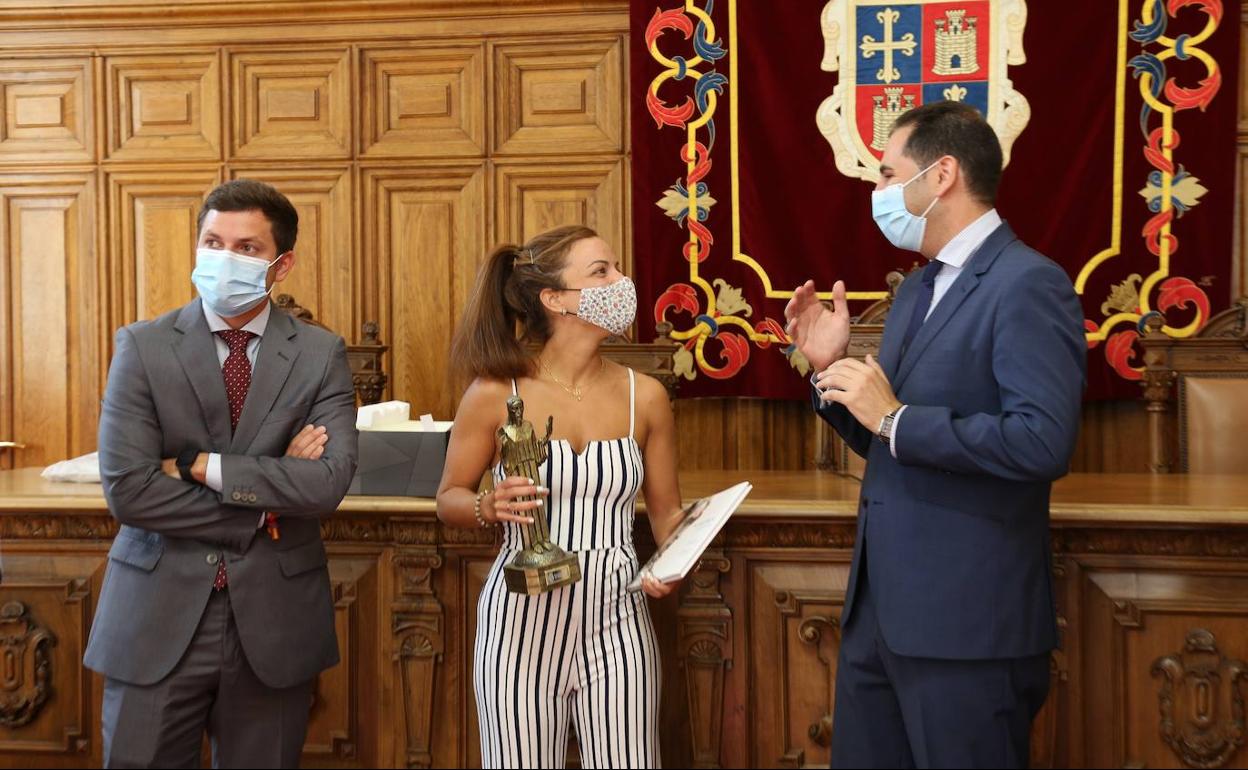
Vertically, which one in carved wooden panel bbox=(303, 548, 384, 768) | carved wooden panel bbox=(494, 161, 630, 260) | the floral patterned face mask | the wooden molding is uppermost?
the wooden molding

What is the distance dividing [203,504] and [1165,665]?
2272mm

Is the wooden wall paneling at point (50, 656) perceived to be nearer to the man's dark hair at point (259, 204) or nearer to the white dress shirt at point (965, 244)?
the man's dark hair at point (259, 204)

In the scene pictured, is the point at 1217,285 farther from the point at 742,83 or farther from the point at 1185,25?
the point at 742,83

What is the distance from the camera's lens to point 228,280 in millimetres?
2238

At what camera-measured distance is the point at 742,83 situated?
15.8 feet

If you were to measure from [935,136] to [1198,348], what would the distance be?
260 cm

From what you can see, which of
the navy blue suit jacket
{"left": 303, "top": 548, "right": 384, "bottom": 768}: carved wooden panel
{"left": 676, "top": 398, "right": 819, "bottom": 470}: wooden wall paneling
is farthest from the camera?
{"left": 676, "top": 398, "right": 819, "bottom": 470}: wooden wall paneling

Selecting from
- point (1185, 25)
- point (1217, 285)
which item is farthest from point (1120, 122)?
point (1217, 285)


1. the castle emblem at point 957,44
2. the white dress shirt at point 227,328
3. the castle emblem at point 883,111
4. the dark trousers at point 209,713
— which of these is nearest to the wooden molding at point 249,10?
the castle emblem at point 883,111

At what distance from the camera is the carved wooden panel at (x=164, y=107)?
17.2 ft

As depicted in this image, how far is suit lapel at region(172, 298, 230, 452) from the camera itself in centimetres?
219

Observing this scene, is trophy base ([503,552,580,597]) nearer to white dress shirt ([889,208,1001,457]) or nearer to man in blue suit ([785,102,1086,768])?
man in blue suit ([785,102,1086,768])

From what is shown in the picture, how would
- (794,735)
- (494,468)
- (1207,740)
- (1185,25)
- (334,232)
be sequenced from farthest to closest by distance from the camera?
(334,232) < (1185,25) < (794,735) < (1207,740) < (494,468)

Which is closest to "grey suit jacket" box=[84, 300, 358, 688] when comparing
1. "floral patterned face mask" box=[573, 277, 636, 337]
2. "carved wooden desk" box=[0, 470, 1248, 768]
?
"floral patterned face mask" box=[573, 277, 636, 337]
